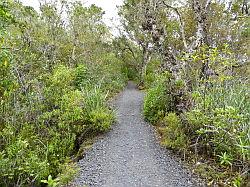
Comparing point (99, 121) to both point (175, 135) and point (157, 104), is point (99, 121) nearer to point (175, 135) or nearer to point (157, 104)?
point (157, 104)

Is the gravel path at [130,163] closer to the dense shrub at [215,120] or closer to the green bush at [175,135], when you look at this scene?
the green bush at [175,135]

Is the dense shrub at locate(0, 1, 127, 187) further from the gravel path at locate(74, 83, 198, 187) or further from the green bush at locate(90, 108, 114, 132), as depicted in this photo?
the gravel path at locate(74, 83, 198, 187)

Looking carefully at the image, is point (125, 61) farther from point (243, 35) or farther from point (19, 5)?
point (19, 5)

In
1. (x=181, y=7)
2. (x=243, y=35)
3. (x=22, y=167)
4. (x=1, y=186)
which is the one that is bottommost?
(x=1, y=186)

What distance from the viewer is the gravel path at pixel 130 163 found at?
203 inches

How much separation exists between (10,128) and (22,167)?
4.13 ft

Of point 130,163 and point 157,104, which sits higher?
point 157,104

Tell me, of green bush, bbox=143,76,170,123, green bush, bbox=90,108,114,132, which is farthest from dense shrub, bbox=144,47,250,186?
green bush, bbox=90,108,114,132

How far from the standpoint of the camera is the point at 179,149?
6.36 m

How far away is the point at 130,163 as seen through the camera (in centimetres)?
595

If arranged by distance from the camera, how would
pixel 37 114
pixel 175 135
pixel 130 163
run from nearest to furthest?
pixel 130 163 → pixel 175 135 → pixel 37 114

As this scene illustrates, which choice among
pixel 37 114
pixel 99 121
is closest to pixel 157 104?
pixel 99 121

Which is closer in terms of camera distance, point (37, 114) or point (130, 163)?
point (130, 163)

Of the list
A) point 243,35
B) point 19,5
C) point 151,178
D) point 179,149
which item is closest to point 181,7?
point 243,35
